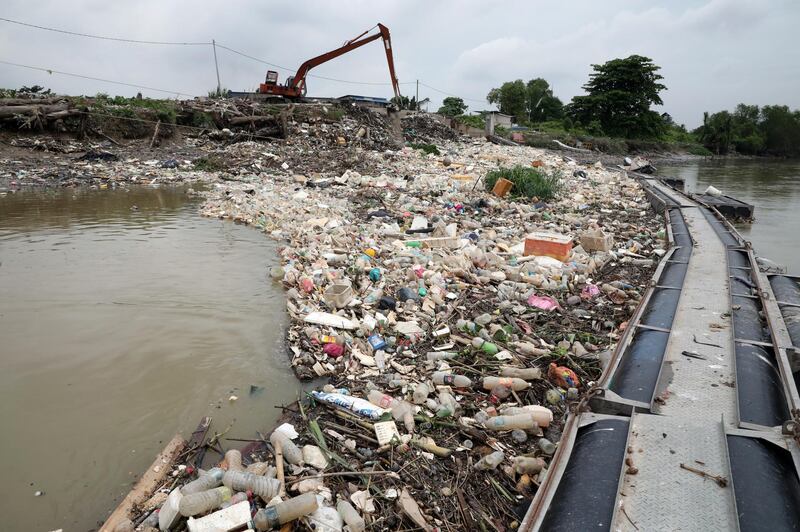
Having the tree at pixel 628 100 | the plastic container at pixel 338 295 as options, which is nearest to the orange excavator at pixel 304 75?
the plastic container at pixel 338 295

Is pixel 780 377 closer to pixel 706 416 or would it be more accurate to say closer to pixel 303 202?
pixel 706 416

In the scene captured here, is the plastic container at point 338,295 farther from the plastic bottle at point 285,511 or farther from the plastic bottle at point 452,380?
the plastic bottle at point 285,511

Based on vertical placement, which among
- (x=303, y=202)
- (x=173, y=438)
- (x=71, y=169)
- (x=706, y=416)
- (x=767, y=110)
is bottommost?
(x=173, y=438)

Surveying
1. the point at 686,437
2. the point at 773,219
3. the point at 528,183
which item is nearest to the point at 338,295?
the point at 686,437

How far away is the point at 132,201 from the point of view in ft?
26.8

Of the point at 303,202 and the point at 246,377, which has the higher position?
the point at 303,202

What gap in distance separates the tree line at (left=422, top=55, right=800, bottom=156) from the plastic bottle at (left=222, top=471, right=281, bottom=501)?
2972 centimetres

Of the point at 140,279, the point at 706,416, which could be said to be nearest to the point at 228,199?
the point at 140,279

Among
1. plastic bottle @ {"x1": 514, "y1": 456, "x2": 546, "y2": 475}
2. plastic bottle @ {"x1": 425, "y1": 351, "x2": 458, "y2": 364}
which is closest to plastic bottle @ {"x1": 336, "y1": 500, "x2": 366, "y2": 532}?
plastic bottle @ {"x1": 514, "y1": 456, "x2": 546, "y2": 475}

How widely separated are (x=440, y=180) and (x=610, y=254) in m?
5.25

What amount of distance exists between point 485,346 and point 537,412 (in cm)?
69

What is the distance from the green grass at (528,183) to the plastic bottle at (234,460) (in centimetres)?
724

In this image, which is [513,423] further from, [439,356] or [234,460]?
[234,460]

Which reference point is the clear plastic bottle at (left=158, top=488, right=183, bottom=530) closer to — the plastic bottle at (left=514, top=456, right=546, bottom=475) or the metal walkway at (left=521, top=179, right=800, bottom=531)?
the metal walkway at (left=521, top=179, right=800, bottom=531)
